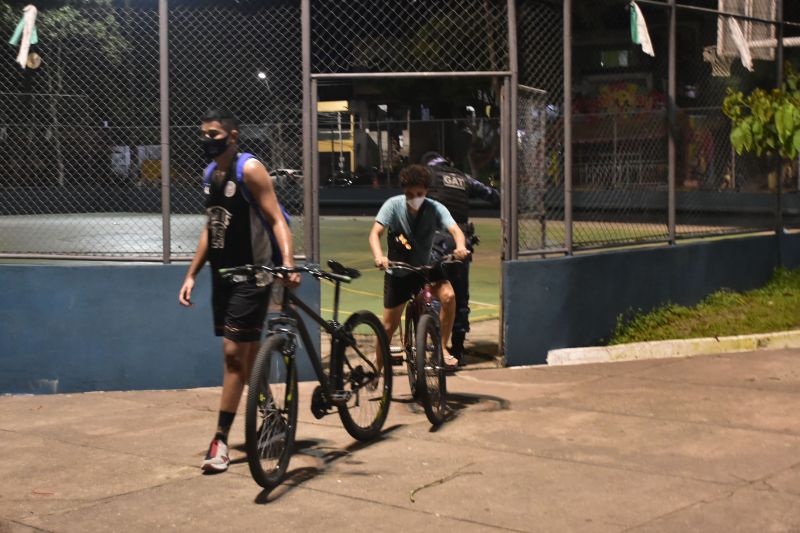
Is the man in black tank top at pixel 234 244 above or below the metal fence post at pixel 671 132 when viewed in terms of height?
below

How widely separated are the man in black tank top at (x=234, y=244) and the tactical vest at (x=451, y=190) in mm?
3302

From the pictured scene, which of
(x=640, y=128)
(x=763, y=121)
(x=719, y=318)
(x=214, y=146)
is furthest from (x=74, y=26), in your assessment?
(x=763, y=121)

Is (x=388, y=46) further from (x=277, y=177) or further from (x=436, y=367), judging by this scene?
(x=436, y=367)

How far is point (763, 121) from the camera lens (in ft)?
41.5

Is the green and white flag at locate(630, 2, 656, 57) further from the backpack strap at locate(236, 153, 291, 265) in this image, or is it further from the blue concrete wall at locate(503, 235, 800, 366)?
the backpack strap at locate(236, 153, 291, 265)

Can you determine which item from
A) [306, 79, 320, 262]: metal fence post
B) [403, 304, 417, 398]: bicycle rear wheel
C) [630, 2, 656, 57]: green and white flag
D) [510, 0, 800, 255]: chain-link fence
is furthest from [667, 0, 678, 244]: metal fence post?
[403, 304, 417, 398]: bicycle rear wheel

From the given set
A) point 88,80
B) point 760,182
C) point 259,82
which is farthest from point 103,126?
point 760,182

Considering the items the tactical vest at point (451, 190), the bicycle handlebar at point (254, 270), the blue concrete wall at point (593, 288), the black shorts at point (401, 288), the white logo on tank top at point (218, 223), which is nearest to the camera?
the bicycle handlebar at point (254, 270)

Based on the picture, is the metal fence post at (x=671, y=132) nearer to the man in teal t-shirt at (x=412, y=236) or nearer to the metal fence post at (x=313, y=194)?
the man in teal t-shirt at (x=412, y=236)

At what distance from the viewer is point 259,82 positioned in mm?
9445

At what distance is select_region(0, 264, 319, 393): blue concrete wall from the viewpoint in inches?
356

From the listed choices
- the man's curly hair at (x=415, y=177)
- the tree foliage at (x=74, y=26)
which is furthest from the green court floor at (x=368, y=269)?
the tree foliage at (x=74, y=26)

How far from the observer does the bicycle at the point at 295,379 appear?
242 inches

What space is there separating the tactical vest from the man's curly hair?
1275mm
